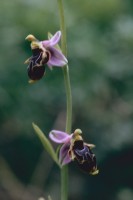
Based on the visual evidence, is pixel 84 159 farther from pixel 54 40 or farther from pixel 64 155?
pixel 54 40

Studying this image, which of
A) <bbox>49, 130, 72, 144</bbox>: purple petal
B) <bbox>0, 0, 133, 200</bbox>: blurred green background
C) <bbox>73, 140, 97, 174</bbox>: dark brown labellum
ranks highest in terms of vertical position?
<bbox>49, 130, 72, 144</bbox>: purple petal

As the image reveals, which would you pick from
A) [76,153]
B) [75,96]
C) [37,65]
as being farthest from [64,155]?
[75,96]

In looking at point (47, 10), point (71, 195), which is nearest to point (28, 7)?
point (47, 10)

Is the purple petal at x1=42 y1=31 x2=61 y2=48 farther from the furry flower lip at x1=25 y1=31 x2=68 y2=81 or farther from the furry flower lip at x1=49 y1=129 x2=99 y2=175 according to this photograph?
the furry flower lip at x1=49 y1=129 x2=99 y2=175

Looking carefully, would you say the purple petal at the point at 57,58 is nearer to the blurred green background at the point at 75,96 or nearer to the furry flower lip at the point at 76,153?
the furry flower lip at the point at 76,153

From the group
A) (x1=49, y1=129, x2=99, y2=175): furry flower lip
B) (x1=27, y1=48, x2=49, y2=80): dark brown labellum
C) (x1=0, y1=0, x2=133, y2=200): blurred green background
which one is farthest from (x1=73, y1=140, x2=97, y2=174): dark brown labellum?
(x1=0, y1=0, x2=133, y2=200): blurred green background

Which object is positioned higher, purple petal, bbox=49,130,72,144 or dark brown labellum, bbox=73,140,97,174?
purple petal, bbox=49,130,72,144
